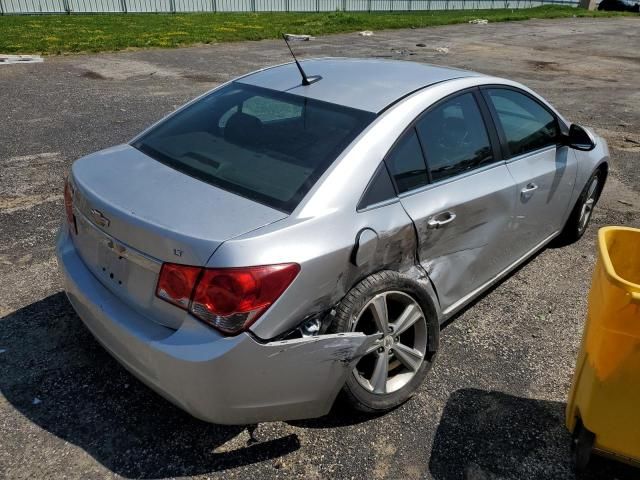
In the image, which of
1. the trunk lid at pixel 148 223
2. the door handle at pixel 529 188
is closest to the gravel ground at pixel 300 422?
the trunk lid at pixel 148 223

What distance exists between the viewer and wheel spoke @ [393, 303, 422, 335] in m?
2.86

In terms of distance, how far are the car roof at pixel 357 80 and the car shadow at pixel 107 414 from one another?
5.83 feet

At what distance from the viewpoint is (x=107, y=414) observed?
282 centimetres

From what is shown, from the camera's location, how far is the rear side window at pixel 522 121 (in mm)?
3670

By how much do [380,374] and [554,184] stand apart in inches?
82.6

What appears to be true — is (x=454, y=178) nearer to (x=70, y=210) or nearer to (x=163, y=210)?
(x=163, y=210)

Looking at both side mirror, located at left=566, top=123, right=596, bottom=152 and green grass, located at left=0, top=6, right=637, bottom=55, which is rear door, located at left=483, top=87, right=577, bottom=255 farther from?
green grass, located at left=0, top=6, right=637, bottom=55

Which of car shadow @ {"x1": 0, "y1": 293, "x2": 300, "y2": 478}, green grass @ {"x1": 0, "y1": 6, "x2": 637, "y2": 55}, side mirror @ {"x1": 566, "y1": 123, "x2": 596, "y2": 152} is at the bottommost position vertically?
car shadow @ {"x1": 0, "y1": 293, "x2": 300, "y2": 478}

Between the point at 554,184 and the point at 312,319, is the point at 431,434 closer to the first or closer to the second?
the point at 312,319

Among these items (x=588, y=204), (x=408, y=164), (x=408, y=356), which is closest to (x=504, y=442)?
(x=408, y=356)

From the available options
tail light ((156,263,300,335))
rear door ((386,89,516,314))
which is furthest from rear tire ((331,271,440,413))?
tail light ((156,263,300,335))

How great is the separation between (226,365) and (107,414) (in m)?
0.96

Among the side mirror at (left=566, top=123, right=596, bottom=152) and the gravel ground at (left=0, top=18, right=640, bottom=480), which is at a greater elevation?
the side mirror at (left=566, top=123, right=596, bottom=152)

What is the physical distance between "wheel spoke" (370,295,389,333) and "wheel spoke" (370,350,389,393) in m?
0.14
